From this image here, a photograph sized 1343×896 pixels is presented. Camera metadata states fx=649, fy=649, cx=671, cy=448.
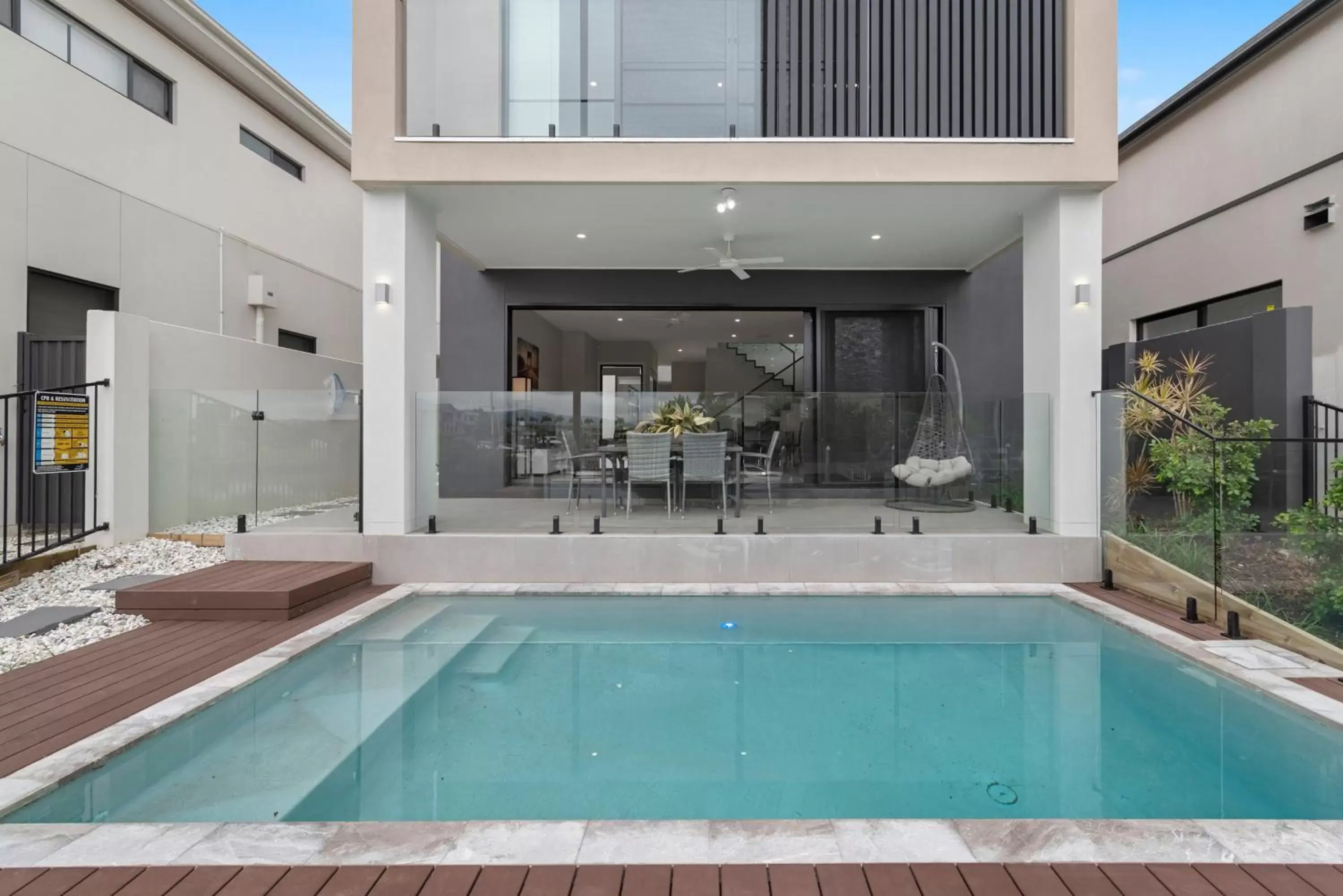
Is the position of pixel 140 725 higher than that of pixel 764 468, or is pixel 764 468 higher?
pixel 764 468

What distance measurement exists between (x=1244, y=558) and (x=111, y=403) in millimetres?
8895

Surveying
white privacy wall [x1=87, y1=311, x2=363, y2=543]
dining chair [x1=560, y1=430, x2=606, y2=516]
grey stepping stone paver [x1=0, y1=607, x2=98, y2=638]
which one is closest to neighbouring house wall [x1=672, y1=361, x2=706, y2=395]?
dining chair [x1=560, y1=430, x2=606, y2=516]

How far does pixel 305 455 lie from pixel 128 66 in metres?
5.40

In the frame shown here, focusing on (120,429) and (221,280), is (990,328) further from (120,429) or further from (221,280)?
(221,280)

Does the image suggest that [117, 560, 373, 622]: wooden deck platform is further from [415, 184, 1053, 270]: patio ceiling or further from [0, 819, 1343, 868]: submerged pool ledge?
[415, 184, 1053, 270]: patio ceiling

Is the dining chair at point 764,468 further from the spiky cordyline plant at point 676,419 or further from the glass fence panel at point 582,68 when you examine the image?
the glass fence panel at point 582,68

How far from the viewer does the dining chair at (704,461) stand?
5980 millimetres

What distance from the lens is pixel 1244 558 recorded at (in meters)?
4.22

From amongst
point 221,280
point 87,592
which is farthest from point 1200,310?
point 221,280

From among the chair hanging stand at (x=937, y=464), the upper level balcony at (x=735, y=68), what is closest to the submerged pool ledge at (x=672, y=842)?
the chair hanging stand at (x=937, y=464)

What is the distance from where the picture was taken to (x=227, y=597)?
14.0ft

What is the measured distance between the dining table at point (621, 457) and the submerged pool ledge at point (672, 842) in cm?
392

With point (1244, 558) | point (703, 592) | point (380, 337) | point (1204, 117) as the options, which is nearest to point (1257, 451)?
point (1244, 558)

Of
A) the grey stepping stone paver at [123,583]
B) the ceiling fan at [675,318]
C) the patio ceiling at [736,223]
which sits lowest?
the grey stepping stone paver at [123,583]
